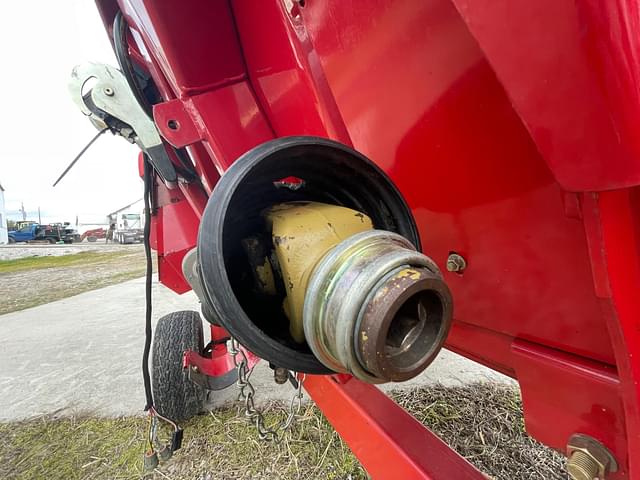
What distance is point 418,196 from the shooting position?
801 mm

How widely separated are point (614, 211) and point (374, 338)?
1.11 ft

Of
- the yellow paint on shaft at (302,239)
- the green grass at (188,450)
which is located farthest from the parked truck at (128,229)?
the yellow paint on shaft at (302,239)

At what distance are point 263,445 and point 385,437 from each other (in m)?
1.09

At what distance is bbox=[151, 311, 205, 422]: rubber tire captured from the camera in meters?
1.85

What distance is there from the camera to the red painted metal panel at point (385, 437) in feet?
2.66

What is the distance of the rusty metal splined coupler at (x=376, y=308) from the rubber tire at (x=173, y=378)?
5.49 feet

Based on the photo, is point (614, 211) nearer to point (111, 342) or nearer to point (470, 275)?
point (470, 275)

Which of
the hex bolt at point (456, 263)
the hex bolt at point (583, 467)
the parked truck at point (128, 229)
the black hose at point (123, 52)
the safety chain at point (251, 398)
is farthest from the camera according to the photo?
the parked truck at point (128, 229)

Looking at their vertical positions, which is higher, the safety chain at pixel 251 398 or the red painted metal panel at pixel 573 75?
the red painted metal panel at pixel 573 75

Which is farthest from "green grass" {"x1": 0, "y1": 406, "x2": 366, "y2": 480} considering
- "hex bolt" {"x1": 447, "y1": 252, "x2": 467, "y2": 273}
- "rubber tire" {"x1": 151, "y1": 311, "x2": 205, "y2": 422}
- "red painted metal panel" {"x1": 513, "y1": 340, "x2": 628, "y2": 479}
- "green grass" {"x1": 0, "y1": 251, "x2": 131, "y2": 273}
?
"green grass" {"x1": 0, "y1": 251, "x2": 131, "y2": 273}

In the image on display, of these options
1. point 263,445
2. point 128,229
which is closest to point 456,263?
point 263,445

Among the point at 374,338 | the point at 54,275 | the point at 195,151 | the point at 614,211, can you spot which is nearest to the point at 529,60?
the point at 614,211

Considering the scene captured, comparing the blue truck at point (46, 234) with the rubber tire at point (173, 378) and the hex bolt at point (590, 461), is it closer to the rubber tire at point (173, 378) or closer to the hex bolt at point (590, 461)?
the rubber tire at point (173, 378)

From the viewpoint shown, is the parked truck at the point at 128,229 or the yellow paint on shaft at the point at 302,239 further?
the parked truck at the point at 128,229
